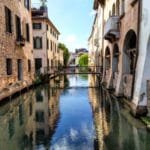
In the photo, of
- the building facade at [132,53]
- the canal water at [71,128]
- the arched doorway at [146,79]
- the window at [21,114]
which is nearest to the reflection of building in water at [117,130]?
the canal water at [71,128]

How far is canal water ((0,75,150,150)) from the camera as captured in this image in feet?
19.1

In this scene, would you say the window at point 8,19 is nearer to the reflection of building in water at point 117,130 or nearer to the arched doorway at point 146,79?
the reflection of building in water at point 117,130

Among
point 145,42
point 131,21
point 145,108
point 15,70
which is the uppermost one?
point 131,21

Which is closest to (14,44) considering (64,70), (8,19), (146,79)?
(8,19)

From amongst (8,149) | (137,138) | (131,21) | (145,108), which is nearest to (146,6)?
(131,21)

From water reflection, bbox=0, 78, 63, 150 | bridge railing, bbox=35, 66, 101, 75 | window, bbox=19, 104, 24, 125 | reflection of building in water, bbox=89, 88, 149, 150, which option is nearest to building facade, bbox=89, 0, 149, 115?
reflection of building in water, bbox=89, 88, 149, 150

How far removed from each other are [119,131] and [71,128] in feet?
5.22

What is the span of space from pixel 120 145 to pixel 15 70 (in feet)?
34.8

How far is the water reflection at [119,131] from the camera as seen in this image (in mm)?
5758

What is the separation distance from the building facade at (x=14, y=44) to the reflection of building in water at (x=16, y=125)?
1.80 metres

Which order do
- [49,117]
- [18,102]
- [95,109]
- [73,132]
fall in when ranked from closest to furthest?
[73,132] < [49,117] < [95,109] < [18,102]

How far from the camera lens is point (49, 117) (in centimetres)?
891

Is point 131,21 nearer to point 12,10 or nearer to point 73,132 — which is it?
point 73,132

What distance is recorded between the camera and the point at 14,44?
14664 millimetres
